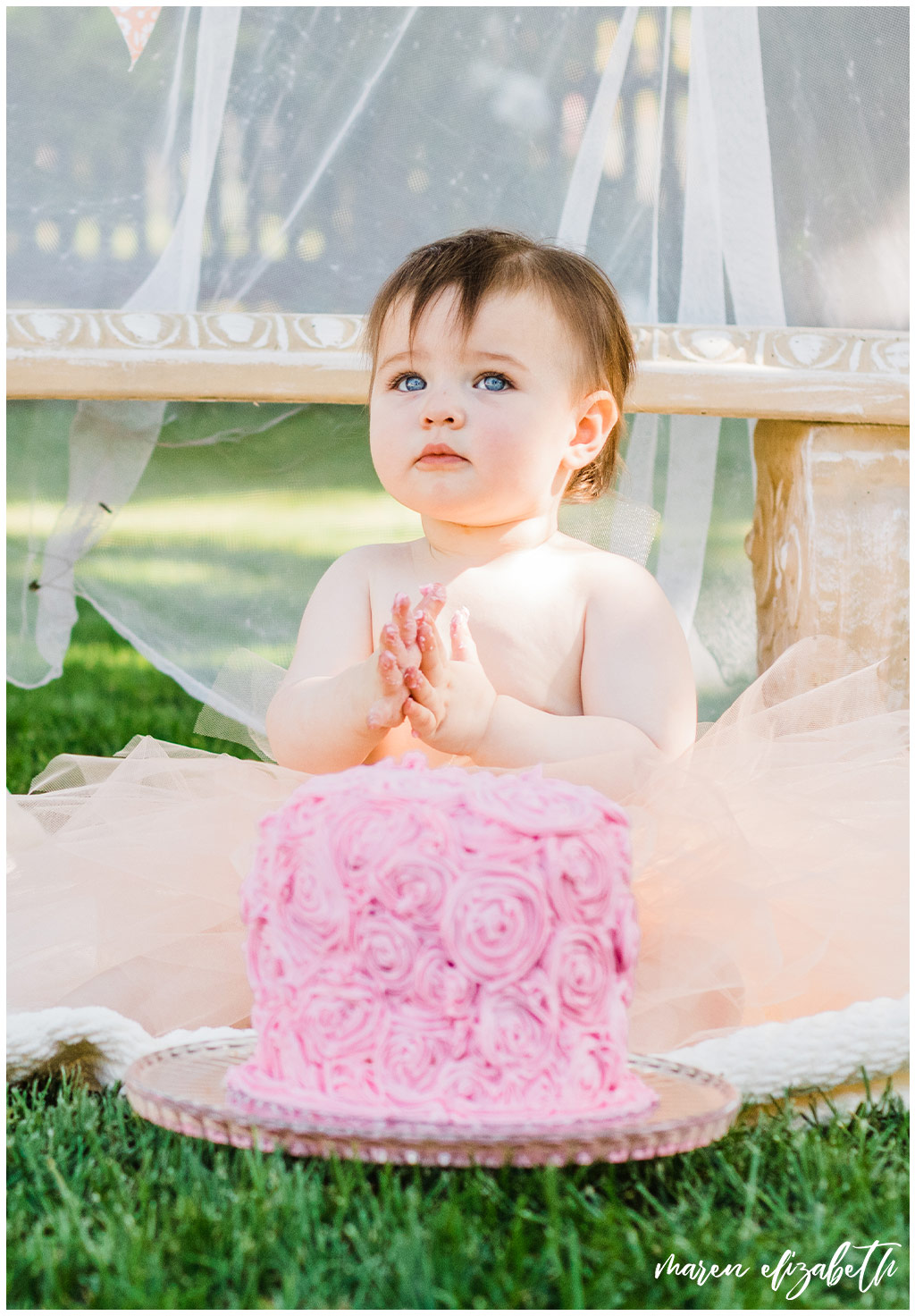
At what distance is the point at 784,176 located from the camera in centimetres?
244

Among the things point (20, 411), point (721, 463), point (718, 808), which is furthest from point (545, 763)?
point (20, 411)

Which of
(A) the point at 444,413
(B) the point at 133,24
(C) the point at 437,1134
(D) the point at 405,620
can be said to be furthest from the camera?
(B) the point at 133,24

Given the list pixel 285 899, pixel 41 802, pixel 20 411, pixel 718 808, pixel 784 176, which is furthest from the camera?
pixel 20 411

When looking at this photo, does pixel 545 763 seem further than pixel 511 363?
No

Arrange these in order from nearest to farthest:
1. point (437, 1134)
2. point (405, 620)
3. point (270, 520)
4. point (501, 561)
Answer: point (437, 1134) < point (405, 620) < point (501, 561) < point (270, 520)

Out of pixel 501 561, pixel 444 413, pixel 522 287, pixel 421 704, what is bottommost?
pixel 421 704

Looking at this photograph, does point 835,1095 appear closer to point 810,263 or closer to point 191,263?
point 810,263

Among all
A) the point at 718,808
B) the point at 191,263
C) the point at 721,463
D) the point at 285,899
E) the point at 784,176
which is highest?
the point at 784,176

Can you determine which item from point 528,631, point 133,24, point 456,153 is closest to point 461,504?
point 528,631

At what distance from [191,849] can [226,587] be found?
53.0 inches

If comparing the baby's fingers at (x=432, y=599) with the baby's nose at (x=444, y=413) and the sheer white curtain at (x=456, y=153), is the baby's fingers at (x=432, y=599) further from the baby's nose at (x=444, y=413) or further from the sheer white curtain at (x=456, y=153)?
the sheer white curtain at (x=456, y=153)

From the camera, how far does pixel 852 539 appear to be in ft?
7.40

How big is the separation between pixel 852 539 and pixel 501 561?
852mm

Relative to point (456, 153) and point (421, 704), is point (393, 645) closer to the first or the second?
point (421, 704)
